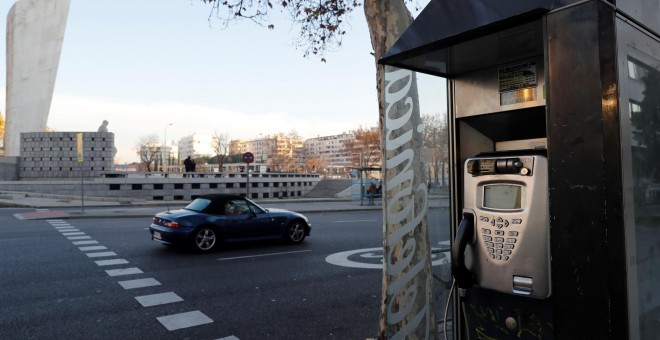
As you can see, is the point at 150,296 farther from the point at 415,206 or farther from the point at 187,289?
the point at 415,206

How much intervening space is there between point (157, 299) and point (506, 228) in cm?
518

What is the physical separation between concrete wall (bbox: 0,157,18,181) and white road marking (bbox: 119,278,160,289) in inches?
1385

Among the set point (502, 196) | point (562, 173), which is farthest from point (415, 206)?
point (562, 173)

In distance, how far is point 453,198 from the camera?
11.4 ft

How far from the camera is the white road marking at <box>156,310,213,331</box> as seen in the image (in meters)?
5.16

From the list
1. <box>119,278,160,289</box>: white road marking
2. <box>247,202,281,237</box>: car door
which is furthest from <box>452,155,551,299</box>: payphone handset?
<box>247,202,281,237</box>: car door

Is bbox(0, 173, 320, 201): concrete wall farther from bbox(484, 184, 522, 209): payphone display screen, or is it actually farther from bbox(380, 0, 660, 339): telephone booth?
bbox(484, 184, 522, 209): payphone display screen

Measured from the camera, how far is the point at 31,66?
43.2 metres

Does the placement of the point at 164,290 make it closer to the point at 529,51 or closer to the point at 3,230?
the point at 529,51

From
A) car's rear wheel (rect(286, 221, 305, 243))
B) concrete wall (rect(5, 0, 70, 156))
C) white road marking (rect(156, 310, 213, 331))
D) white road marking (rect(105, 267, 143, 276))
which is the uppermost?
concrete wall (rect(5, 0, 70, 156))

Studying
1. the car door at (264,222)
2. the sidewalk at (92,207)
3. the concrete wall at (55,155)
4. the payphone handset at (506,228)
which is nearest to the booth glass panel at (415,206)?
the payphone handset at (506,228)

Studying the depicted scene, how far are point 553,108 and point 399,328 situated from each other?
2009 millimetres

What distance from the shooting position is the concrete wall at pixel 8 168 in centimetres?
3488

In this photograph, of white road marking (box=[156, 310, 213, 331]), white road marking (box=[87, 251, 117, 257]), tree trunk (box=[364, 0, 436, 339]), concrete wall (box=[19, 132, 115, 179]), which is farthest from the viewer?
concrete wall (box=[19, 132, 115, 179])
